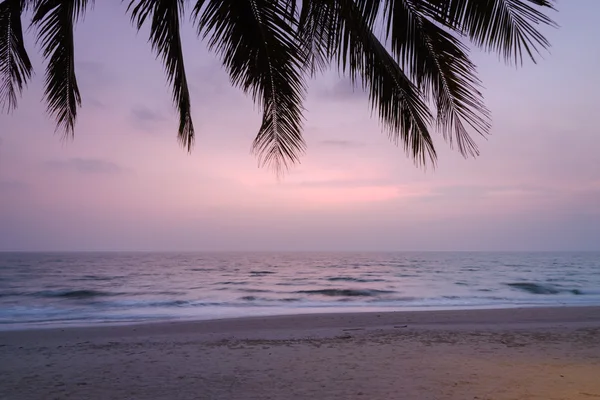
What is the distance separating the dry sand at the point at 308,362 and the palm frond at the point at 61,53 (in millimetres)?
3152

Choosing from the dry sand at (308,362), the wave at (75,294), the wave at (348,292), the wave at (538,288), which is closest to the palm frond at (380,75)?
the dry sand at (308,362)

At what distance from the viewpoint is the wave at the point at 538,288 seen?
2670 cm

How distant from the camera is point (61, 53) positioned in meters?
3.59

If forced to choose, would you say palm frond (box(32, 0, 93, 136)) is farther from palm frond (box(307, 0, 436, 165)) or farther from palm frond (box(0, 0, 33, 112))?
palm frond (box(307, 0, 436, 165))

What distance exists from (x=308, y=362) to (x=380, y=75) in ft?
16.4

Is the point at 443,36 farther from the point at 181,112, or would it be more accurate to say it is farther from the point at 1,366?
the point at 1,366

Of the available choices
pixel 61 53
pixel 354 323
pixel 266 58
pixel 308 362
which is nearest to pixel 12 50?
pixel 61 53

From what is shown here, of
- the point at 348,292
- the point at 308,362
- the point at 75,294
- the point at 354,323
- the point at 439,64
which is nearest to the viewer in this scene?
the point at 439,64

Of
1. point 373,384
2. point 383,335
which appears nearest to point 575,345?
point 383,335

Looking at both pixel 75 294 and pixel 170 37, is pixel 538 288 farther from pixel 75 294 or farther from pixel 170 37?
pixel 170 37

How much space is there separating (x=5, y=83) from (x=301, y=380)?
4.31m

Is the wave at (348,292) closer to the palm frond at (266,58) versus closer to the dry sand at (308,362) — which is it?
the dry sand at (308,362)

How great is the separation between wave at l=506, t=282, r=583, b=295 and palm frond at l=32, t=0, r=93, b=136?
27.3 m

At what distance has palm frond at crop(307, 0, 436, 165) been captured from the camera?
9.21 feet
